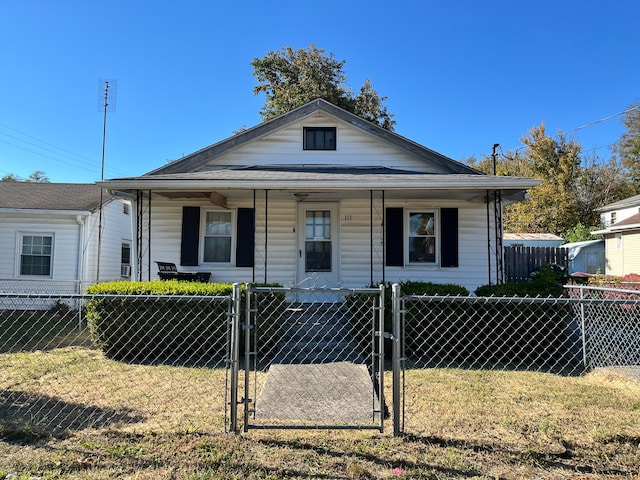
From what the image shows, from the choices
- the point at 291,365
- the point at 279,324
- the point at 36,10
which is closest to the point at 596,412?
the point at 291,365

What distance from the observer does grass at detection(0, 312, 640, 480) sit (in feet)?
8.49

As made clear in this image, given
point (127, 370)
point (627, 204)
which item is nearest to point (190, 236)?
point (127, 370)

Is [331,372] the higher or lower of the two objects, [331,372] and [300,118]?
the lower

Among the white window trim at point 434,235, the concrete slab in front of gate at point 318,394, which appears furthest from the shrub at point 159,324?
the white window trim at point 434,235

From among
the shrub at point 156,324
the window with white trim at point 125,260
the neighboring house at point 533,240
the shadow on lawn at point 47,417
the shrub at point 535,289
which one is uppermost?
the neighboring house at point 533,240

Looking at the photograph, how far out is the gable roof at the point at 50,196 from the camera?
11.2m

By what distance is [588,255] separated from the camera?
65.1ft

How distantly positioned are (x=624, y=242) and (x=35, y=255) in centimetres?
2374

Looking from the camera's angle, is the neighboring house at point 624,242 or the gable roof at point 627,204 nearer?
the neighboring house at point 624,242

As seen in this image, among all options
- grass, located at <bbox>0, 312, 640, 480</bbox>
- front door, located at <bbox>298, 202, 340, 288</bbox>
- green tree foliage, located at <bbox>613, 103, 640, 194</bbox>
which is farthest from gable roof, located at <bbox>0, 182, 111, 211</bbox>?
green tree foliage, located at <bbox>613, 103, 640, 194</bbox>

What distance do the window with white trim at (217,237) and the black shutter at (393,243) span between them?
3.80 meters

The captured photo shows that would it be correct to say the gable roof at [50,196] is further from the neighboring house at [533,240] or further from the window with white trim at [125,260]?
the neighboring house at [533,240]

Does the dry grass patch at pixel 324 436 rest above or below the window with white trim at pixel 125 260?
below

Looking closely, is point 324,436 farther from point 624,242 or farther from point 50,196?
Result: point 624,242
